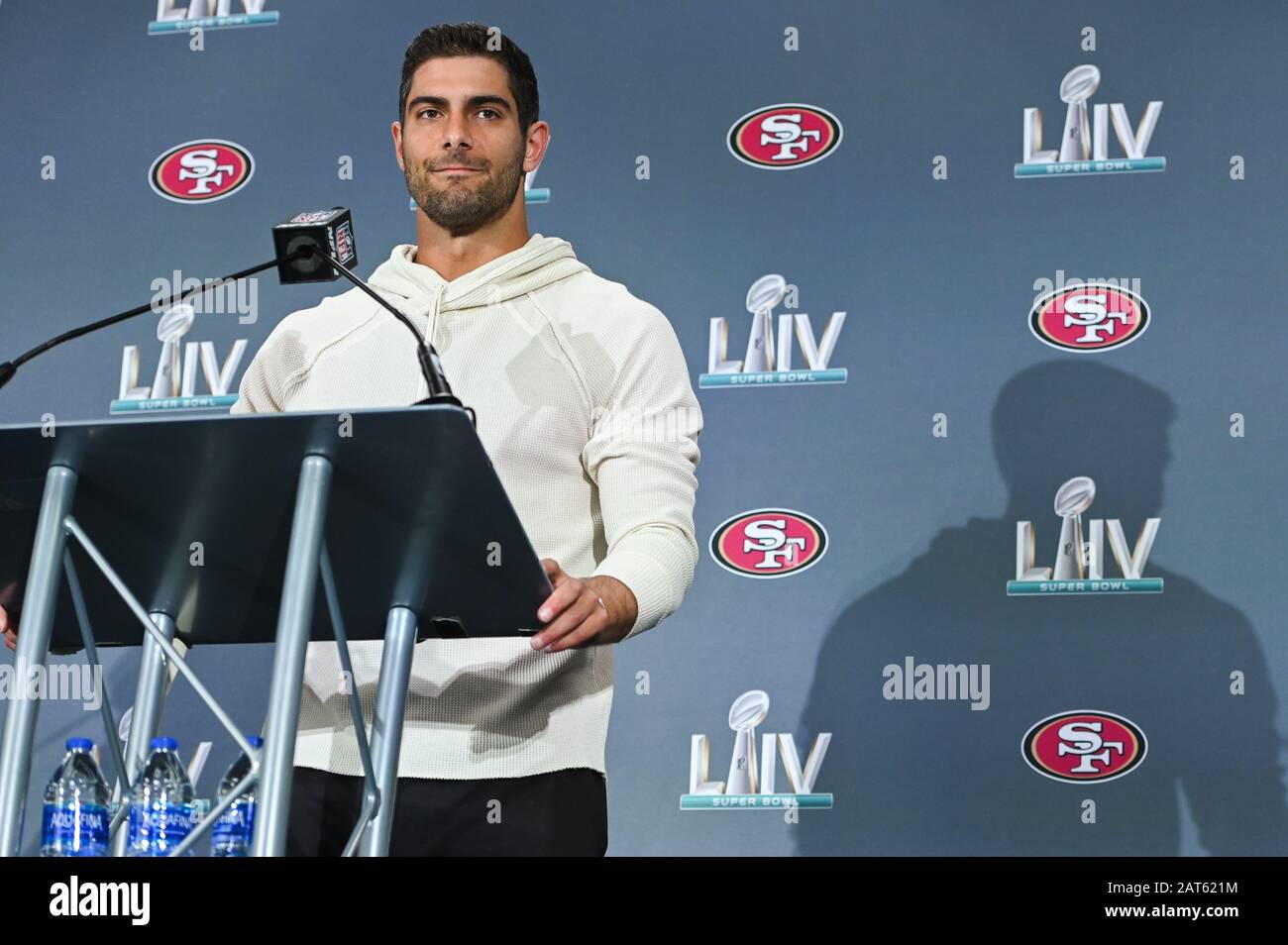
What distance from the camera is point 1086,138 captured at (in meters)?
3.27

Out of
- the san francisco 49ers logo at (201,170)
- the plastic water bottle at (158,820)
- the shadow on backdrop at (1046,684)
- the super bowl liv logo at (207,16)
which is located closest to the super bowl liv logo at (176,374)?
the san francisco 49ers logo at (201,170)

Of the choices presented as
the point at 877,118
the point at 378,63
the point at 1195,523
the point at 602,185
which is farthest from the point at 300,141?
the point at 1195,523

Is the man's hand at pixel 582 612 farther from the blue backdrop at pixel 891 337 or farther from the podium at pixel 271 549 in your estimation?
the blue backdrop at pixel 891 337

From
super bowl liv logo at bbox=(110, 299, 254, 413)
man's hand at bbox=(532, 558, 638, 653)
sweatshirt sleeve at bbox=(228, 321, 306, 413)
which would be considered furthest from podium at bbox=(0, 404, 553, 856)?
super bowl liv logo at bbox=(110, 299, 254, 413)

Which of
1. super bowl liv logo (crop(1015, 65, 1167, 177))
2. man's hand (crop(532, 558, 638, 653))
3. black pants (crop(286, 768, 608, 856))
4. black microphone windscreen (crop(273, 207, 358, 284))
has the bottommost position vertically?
black pants (crop(286, 768, 608, 856))

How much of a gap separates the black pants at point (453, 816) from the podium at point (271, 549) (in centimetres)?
25

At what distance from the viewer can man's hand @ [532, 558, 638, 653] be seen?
1542mm

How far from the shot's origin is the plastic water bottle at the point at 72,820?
1.41 meters

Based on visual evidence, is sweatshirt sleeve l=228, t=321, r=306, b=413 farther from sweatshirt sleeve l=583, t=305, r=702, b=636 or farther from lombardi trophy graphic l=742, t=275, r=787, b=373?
lombardi trophy graphic l=742, t=275, r=787, b=373

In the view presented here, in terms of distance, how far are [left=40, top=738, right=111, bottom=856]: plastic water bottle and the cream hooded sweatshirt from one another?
0.41 meters

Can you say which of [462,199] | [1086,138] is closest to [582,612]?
[462,199]

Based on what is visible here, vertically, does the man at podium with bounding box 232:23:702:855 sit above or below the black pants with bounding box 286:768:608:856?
above

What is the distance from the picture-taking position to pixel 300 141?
3.57m
